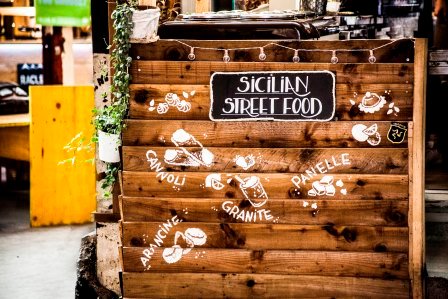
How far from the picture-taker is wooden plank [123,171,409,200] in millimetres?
4707

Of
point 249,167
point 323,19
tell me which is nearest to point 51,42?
point 323,19

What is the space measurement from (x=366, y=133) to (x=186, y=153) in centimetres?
116

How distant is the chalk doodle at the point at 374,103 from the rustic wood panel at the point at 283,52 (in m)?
0.22

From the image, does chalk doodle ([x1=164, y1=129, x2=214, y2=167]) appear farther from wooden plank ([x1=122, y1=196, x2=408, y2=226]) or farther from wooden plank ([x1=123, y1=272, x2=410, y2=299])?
wooden plank ([x1=123, y1=272, x2=410, y2=299])

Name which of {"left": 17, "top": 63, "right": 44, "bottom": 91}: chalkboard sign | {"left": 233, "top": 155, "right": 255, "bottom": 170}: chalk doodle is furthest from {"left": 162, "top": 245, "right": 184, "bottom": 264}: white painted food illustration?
{"left": 17, "top": 63, "right": 44, "bottom": 91}: chalkboard sign

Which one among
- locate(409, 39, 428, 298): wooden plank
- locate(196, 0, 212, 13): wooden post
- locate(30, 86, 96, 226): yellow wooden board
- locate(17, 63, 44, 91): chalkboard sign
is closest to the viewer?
locate(409, 39, 428, 298): wooden plank

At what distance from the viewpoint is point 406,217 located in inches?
186

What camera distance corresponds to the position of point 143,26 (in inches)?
187

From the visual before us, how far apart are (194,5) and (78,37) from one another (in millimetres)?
6055

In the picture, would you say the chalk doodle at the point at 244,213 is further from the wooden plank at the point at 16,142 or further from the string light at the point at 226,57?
the wooden plank at the point at 16,142

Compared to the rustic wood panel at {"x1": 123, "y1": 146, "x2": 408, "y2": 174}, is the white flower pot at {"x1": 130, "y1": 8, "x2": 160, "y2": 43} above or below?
above

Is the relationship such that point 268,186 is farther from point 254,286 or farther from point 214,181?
point 254,286

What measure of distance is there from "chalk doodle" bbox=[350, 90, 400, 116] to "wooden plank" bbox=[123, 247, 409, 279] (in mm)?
920

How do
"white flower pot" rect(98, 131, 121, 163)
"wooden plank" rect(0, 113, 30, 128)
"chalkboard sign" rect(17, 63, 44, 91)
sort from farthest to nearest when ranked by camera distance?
"chalkboard sign" rect(17, 63, 44, 91) < "wooden plank" rect(0, 113, 30, 128) < "white flower pot" rect(98, 131, 121, 163)
